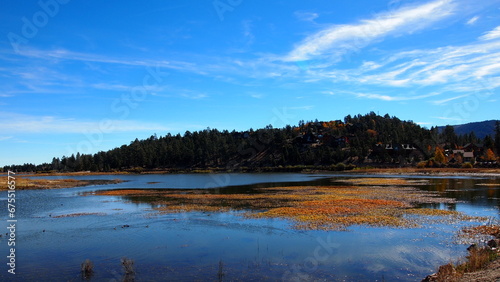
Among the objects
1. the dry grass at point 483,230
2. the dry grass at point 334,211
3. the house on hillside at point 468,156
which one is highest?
the house on hillside at point 468,156

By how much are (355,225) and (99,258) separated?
66.3 ft

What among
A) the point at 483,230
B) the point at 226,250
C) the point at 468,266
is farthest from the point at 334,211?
the point at 468,266

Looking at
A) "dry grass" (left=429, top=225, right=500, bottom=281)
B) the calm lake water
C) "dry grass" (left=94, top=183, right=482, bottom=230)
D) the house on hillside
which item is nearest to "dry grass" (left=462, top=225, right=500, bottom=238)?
the calm lake water

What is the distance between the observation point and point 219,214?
38.9 meters

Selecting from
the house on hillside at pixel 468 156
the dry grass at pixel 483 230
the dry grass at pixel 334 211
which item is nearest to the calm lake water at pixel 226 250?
the dry grass at pixel 483 230

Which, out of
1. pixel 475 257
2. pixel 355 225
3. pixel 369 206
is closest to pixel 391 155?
pixel 369 206

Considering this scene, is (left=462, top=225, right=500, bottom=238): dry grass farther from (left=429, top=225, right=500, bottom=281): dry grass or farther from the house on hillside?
the house on hillside

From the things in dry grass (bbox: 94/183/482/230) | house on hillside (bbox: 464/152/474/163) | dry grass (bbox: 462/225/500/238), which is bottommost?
dry grass (bbox: 462/225/500/238)

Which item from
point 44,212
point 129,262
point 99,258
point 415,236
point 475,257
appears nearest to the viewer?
point 475,257

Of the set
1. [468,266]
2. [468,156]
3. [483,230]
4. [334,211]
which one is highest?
[468,156]

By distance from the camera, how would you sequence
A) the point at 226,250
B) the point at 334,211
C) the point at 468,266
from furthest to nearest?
the point at 334,211 < the point at 226,250 < the point at 468,266

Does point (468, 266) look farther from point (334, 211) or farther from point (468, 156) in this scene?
point (468, 156)

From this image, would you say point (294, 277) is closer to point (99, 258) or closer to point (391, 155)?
point (99, 258)

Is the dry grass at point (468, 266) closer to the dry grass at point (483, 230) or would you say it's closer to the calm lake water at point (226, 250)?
the calm lake water at point (226, 250)
